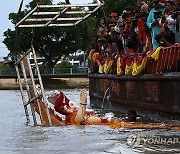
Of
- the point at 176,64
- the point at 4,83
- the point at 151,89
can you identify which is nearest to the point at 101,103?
the point at 151,89

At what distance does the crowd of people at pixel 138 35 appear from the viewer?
14.8 meters

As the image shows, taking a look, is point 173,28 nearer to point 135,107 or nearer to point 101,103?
point 135,107

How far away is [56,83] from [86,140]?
169 ft

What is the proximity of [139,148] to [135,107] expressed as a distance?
804 centimetres

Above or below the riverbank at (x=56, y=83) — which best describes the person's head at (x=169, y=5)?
above

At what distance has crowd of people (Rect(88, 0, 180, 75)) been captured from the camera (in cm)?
1483

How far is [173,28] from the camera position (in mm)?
14695

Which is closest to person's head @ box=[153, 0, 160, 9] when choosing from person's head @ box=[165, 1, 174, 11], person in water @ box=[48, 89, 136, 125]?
person's head @ box=[165, 1, 174, 11]

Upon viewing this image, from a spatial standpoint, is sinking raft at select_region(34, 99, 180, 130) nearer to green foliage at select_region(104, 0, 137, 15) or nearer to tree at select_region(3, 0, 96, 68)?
green foliage at select_region(104, 0, 137, 15)

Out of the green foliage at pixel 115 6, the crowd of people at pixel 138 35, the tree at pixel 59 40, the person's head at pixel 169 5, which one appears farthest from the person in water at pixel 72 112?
the tree at pixel 59 40

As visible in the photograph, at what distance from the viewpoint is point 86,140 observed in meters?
11.3

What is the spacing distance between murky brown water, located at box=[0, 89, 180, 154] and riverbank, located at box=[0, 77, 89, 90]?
47539 millimetres

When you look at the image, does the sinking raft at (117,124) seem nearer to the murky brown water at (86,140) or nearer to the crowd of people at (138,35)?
the murky brown water at (86,140)

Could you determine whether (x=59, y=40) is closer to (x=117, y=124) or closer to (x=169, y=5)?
(x=169, y=5)
